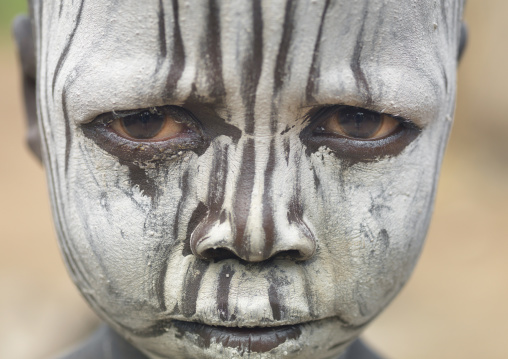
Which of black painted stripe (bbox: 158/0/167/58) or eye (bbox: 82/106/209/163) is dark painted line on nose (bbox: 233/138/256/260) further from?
black painted stripe (bbox: 158/0/167/58)

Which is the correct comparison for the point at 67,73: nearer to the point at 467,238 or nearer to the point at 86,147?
the point at 86,147

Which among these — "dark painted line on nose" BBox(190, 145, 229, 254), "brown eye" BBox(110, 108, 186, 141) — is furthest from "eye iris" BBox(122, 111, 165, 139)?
"dark painted line on nose" BBox(190, 145, 229, 254)

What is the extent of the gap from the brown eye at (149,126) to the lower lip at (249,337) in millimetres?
325

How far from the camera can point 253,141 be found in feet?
3.58

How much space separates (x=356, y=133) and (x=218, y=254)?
30 cm

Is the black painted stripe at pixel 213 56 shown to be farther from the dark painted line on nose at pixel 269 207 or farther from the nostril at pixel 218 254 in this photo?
the nostril at pixel 218 254

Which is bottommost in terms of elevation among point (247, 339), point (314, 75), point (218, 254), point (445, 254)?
point (445, 254)

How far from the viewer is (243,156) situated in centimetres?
109

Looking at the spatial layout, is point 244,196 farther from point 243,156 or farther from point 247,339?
point 247,339

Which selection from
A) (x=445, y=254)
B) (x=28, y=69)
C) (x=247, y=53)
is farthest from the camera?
(x=445, y=254)

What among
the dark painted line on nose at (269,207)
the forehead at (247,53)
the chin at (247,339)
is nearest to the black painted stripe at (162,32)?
the forehead at (247,53)

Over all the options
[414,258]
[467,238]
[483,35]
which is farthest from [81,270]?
[483,35]

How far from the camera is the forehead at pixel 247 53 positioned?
3.42ft

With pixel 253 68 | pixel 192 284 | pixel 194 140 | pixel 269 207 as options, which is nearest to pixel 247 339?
pixel 192 284
